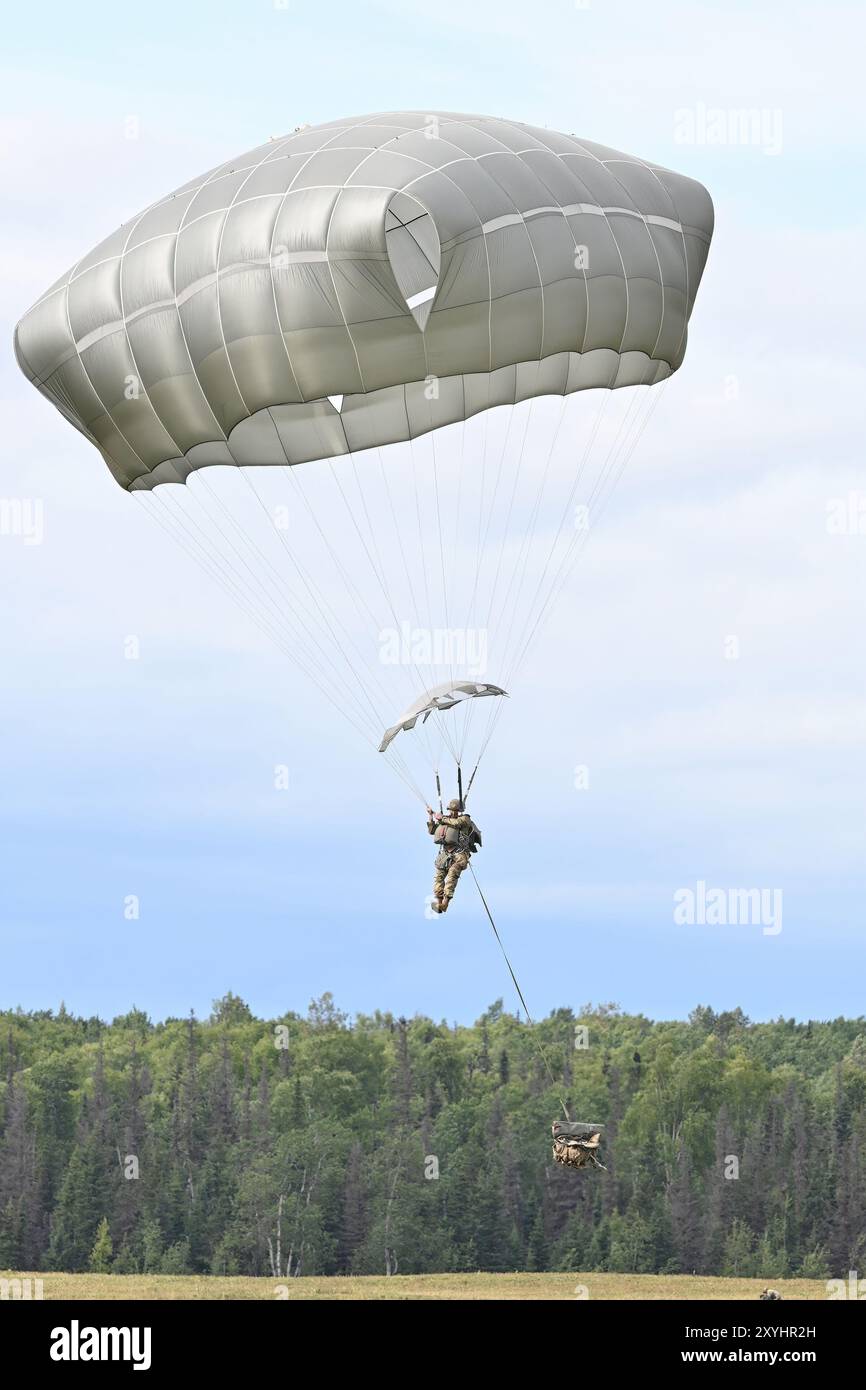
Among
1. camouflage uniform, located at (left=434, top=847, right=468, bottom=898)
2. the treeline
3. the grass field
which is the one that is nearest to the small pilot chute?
camouflage uniform, located at (left=434, top=847, right=468, bottom=898)

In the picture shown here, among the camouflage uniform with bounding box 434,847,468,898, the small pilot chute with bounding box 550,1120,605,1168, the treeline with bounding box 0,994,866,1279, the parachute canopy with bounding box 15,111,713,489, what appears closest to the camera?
the parachute canopy with bounding box 15,111,713,489

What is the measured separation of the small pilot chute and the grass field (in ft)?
65.9

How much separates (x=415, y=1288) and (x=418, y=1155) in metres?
34.0

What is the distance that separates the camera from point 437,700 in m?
27.1

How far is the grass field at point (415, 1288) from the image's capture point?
47375 mm

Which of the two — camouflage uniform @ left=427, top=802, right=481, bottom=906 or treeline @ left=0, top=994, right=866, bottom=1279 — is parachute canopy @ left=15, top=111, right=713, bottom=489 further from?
treeline @ left=0, top=994, right=866, bottom=1279

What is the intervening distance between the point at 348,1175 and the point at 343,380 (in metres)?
59.8

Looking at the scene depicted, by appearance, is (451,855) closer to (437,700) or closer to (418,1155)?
(437,700)

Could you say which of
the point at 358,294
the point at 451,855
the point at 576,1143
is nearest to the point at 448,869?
the point at 451,855

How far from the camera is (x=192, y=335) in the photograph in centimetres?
2633

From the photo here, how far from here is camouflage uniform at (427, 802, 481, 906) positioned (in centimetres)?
2680
